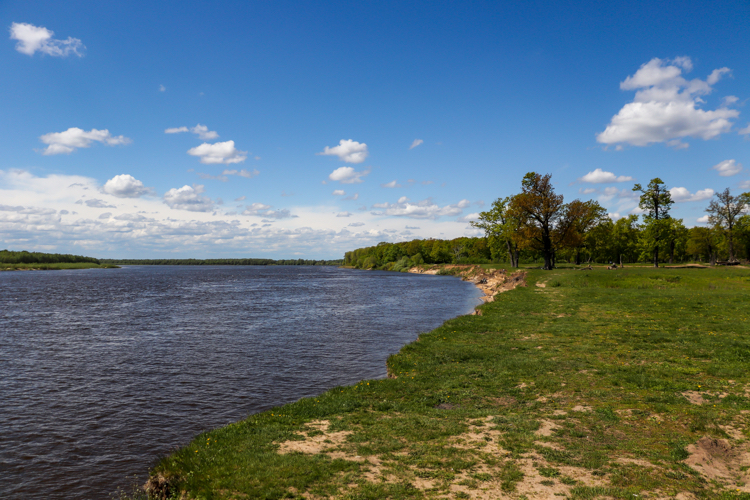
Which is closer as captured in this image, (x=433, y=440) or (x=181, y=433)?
(x=433, y=440)

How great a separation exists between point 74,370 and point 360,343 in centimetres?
1667

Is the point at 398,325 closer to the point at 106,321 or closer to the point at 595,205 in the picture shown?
the point at 106,321

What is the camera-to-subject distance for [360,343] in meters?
28.0

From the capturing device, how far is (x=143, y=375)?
69.7ft

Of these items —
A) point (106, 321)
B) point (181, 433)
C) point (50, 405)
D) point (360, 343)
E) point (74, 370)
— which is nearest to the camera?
point (181, 433)

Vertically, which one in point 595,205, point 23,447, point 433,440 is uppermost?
point 595,205

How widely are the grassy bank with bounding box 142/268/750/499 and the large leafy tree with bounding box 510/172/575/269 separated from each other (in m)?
43.9

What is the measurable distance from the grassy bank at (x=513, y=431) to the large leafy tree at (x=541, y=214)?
43.9 meters

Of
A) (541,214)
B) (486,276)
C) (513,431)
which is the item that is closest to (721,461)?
(513,431)

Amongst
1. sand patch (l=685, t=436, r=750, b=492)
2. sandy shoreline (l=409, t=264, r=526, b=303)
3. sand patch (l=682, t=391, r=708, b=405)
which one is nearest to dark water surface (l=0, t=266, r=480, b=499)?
sand patch (l=682, t=391, r=708, b=405)

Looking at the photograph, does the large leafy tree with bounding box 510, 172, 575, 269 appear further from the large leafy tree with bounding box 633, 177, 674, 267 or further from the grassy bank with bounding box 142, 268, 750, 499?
the grassy bank with bounding box 142, 268, 750, 499

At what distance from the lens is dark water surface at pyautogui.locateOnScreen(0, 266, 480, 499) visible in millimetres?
12664

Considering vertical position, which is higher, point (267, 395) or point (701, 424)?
point (701, 424)

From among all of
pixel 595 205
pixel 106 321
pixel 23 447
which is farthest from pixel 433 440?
pixel 595 205
